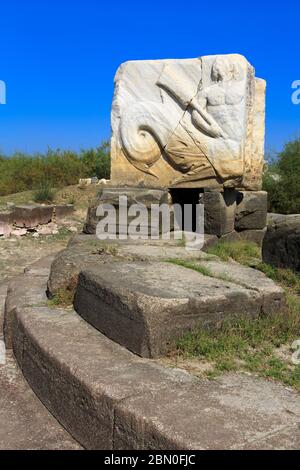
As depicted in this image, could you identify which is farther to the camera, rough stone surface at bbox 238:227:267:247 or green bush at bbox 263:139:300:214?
green bush at bbox 263:139:300:214

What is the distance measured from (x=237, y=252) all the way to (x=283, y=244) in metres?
0.82

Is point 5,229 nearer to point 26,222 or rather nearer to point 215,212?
point 26,222

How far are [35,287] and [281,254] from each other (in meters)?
2.00

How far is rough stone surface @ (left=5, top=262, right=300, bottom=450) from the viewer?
1.66 metres

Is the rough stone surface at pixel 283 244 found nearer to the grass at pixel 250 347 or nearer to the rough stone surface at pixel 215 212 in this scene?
the rough stone surface at pixel 215 212

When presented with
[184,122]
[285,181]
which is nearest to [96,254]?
[184,122]

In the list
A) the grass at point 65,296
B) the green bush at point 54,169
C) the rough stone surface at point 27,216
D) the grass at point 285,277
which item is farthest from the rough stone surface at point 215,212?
the green bush at point 54,169

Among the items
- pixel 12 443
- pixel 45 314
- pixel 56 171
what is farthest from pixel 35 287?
pixel 56 171

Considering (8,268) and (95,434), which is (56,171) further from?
(95,434)

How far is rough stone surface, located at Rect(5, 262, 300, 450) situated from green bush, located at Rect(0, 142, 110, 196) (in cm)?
1010

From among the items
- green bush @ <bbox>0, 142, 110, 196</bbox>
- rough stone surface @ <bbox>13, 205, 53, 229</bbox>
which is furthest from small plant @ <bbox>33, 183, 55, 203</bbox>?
green bush @ <bbox>0, 142, 110, 196</bbox>

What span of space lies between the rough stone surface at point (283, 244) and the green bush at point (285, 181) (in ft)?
20.8

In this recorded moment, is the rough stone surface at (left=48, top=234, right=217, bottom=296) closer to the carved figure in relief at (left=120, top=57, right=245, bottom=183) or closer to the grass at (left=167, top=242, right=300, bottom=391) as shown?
the grass at (left=167, top=242, right=300, bottom=391)

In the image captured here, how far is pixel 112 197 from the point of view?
197 inches
